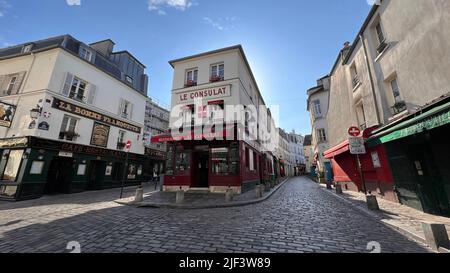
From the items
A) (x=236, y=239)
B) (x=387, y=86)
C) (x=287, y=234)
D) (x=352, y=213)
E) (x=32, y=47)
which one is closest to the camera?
(x=236, y=239)

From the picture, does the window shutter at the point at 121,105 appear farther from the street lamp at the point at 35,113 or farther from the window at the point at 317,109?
the window at the point at 317,109

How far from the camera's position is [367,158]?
9.48 m

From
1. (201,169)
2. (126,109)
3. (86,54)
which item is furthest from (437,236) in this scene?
(86,54)

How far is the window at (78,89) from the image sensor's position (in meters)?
13.3

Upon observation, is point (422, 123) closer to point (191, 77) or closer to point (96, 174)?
point (191, 77)

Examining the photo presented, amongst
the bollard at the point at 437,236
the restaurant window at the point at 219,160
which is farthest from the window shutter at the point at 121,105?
the bollard at the point at 437,236

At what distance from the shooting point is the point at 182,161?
1223cm

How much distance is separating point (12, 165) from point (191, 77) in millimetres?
12381

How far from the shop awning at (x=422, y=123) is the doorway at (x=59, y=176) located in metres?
18.4

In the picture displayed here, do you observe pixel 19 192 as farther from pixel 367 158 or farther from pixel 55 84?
Result: pixel 367 158

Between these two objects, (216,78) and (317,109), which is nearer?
(216,78)

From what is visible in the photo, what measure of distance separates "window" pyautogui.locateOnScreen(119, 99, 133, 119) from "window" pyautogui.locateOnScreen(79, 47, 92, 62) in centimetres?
419

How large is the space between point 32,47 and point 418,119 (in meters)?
23.5
